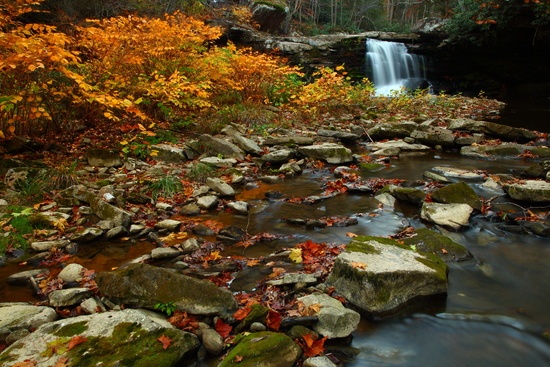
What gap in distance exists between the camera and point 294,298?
9.91ft

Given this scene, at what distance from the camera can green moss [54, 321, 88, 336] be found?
2.44 metres

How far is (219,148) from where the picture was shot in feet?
25.2

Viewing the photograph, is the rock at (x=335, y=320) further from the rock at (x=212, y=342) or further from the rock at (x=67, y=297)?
the rock at (x=67, y=297)

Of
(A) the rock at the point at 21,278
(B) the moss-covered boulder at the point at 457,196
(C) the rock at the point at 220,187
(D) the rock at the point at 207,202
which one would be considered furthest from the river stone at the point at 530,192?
(A) the rock at the point at 21,278

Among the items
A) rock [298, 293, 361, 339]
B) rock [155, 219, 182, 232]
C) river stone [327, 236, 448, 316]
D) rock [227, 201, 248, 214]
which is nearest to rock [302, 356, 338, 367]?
rock [298, 293, 361, 339]

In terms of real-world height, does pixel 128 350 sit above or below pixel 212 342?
above

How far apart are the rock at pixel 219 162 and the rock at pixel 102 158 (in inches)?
61.5

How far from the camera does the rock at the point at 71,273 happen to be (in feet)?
11.4

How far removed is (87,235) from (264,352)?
2.97 metres

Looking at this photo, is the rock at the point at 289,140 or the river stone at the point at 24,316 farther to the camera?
the rock at the point at 289,140

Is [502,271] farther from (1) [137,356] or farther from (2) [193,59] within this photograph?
(2) [193,59]

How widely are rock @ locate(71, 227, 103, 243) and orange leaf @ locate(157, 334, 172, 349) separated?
2.36m

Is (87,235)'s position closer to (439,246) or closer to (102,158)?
(102,158)

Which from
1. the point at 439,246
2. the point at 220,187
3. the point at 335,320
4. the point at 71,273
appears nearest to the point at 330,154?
the point at 220,187
